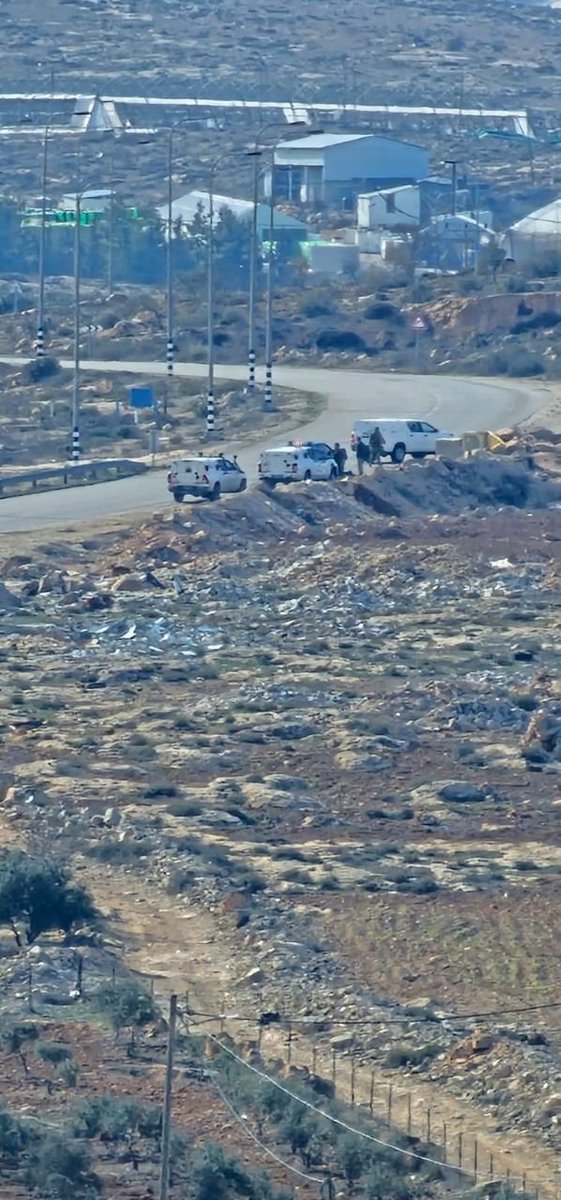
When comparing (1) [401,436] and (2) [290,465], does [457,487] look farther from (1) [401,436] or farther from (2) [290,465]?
(2) [290,465]

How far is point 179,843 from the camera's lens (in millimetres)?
27328

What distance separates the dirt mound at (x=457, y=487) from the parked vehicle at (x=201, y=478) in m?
3.34

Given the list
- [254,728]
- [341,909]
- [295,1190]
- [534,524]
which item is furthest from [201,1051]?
[534,524]

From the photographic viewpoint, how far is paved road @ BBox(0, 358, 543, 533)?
5150 centimetres

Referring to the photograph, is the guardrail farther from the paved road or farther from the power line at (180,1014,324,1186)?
the power line at (180,1014,324,1186)

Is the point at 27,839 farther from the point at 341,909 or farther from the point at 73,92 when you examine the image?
the point at 73,92

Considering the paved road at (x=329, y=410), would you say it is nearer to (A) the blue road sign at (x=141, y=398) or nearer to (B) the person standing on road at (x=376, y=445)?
(B) the person standing on road at (x=376, y=445)

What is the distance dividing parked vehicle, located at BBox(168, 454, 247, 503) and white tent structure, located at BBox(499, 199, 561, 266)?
49.3 meters

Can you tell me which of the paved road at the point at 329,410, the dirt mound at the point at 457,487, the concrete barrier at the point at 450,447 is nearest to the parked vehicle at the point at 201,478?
the paved road at the point at 329,410

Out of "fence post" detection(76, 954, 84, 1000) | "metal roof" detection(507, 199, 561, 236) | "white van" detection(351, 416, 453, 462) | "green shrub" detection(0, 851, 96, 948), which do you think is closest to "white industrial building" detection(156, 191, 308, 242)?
"metal roof" detection(507, 199, 561, 236)

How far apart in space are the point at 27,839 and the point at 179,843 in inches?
64.9

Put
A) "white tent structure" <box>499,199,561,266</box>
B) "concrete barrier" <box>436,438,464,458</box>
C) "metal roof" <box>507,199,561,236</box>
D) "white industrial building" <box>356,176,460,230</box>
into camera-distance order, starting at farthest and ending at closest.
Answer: "white industrial building" <box>356,176,460,230</box> < "metal roof" <box>507,199,561,236</box> < "white tent structure" <box>499,199,561,266</box> < "concrete barrier" <box>436,438,464,458</box>

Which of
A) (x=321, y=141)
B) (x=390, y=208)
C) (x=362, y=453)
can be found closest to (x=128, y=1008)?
(x=362, y=453)

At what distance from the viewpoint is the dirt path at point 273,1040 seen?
1927 centimetres
